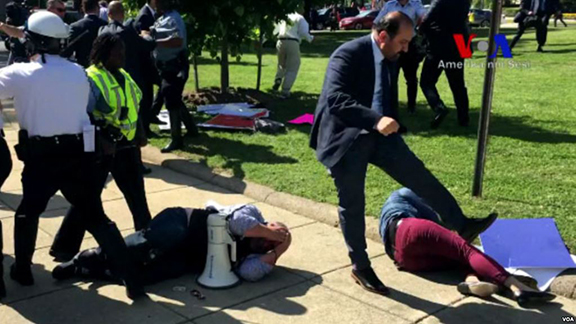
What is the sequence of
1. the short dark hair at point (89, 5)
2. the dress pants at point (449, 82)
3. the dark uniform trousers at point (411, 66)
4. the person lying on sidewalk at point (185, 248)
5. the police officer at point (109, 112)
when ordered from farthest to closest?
1. the dark uniform trousers at point (411, 66)
2. the dress pants at point (449, 82)
3. the short dark hair at point (89, 5)
4. the police officer at point (109, 112)
5. the person lying on sidewalk at point (185, 248)

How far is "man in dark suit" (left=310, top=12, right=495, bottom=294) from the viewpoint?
383 cm

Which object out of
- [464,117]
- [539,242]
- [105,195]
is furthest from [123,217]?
[464,117]

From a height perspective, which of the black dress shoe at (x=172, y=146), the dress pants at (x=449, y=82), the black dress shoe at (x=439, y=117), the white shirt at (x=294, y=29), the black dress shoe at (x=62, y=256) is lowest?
the black dress shoe at (x=172, y=146)

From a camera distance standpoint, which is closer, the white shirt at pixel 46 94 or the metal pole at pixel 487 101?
the white shirt at pixel 46 94

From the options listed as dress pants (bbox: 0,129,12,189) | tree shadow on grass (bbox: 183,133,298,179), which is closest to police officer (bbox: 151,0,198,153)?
tree shadow on grass (bbox: 183,133,298,179)

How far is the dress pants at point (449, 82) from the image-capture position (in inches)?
335

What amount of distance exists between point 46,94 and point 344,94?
1782 mm

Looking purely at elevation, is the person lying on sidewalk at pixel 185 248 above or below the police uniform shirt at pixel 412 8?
below

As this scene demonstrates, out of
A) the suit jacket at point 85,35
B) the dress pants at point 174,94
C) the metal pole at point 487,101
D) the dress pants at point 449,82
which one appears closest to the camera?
the metal pole at point 487,101

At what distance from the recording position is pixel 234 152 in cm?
782

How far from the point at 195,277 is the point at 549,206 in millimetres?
3042

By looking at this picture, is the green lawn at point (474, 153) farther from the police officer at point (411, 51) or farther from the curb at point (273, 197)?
the police officer at point (411, 51)

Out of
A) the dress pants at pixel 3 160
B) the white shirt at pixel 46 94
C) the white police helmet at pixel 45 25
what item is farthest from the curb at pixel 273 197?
the white police helmet at pixel 45 25

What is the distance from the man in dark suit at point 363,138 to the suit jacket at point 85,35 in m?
4.32
